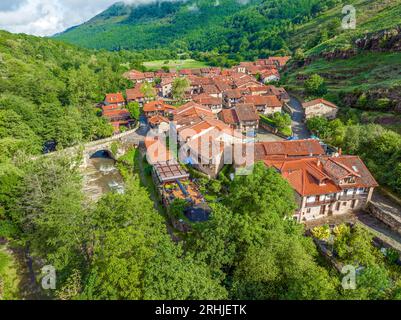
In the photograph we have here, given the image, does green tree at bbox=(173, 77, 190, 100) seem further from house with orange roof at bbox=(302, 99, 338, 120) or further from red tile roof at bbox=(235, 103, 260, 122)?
house with orange roof at bbox=(302, 99, 338, 120)

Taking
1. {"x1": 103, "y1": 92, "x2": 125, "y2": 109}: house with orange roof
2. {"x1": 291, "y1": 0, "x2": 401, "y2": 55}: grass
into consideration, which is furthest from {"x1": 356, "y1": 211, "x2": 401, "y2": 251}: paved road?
{"x1": 103, "y1": 92, "x2": 125, "y2": 109}: house with orange roof

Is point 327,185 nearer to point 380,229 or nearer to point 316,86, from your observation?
point 380,229

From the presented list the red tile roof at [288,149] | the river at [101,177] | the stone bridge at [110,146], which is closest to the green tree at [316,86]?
the red tile roof at [288,149]

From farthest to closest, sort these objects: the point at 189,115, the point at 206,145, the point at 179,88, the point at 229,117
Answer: the point at 179,88 < the point at 229,117 < the point at 189,115 < the point at 206,145

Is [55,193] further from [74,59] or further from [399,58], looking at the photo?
[74,59]

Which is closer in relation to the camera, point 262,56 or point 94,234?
point 94,234

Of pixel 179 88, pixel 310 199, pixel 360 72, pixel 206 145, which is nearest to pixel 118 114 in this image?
pixel 179 88
